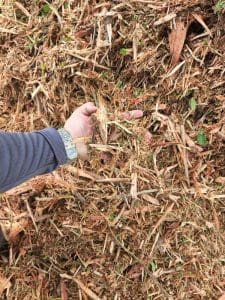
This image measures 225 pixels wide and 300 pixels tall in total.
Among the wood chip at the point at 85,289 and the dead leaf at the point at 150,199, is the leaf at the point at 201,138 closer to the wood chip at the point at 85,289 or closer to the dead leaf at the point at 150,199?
the dead leaf at the point at 150,199

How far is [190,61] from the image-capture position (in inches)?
85.0

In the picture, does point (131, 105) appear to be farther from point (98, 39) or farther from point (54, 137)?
point (54, 137)

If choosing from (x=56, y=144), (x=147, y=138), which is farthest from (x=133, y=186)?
(x=56, y=144)

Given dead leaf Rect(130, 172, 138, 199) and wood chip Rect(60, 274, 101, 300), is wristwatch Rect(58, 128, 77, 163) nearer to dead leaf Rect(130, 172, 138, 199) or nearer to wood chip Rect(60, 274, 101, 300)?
dead leaf Rect(130, 172, 138, 199)

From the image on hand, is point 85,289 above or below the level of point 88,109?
below

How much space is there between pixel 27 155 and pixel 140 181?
→ 61cm

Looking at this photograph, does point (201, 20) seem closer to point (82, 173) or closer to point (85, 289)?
point (82, 173)

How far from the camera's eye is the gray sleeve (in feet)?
5.47

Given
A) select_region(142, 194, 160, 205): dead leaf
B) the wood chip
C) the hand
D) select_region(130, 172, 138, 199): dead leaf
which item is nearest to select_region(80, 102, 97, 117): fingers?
the hand

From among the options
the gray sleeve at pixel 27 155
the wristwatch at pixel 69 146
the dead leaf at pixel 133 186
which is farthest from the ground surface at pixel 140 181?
the gray sleeve at pixel 27 155

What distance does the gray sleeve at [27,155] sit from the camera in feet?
5.47

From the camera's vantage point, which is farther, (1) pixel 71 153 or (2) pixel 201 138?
(2) pixel 201 138

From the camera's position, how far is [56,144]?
184 centimetres

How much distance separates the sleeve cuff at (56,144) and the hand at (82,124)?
19cm
